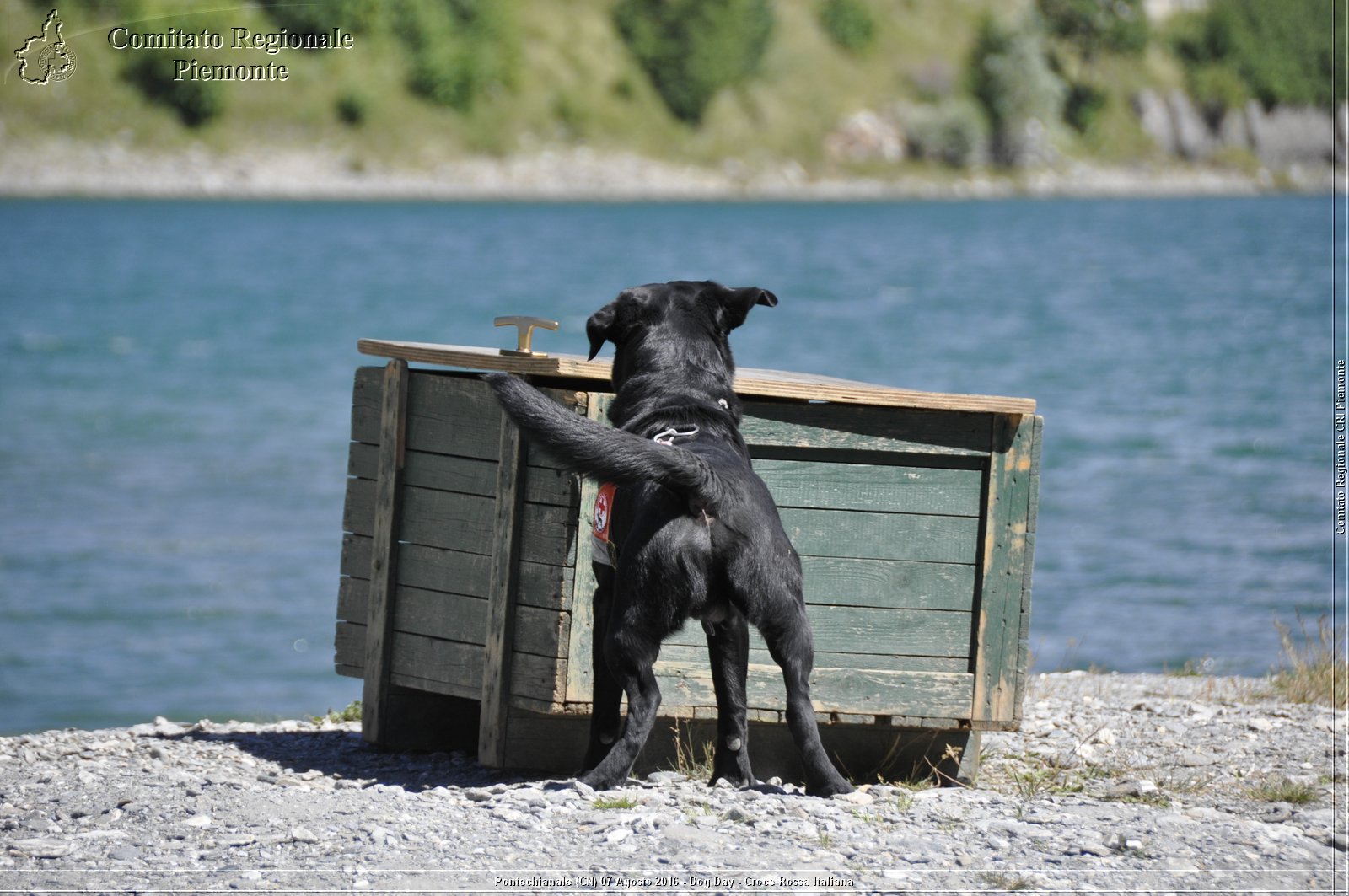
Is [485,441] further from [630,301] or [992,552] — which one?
[992,552]

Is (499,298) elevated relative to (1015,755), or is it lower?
elevated

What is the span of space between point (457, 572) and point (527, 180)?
243 ft

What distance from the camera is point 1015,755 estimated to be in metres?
6.77

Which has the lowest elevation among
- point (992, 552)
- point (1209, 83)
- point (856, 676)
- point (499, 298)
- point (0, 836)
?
point (0, 836)

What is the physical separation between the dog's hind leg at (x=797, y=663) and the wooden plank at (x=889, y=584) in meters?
1.03

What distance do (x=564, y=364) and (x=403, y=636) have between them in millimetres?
1516

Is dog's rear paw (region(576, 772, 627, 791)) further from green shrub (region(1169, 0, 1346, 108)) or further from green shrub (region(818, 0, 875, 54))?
green shrub (region(1169, 0, 1346, 108))

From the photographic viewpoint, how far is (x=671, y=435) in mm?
5031

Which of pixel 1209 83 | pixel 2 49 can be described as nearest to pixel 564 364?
pixel 2 49

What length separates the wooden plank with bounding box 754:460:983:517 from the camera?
5.93 m

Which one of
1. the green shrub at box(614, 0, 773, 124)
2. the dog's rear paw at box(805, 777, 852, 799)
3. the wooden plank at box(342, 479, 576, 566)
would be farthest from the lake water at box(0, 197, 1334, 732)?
the green shrub at box(614, 0, 773, 124)

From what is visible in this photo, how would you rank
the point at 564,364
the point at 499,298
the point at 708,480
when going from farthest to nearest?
the point at 499,298
the point at 564,364
the point at 708,480

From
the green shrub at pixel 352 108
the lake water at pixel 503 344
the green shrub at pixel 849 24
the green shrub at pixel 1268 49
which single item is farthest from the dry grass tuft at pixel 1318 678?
the green shrub at pixel 1268 49

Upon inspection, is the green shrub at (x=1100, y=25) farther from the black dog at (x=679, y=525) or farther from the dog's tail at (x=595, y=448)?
the dog's tail at (x=595, y=448)
